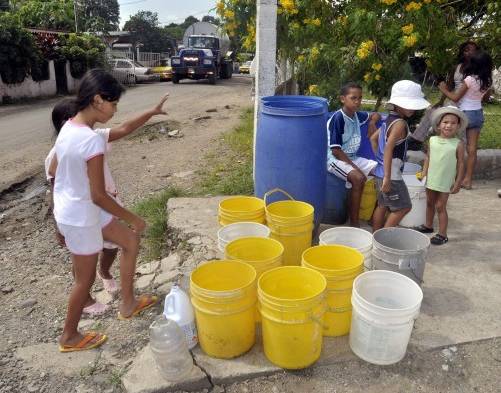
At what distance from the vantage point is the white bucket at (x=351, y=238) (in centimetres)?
305

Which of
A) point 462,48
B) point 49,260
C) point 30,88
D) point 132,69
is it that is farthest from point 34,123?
point 132,69

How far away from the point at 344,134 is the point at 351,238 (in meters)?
1.16

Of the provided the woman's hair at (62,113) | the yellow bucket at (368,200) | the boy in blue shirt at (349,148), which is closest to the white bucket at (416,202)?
the yellow bucket at (368,200)

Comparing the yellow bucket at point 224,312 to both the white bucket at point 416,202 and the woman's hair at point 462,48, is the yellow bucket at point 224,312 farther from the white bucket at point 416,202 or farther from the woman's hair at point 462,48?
the woman's hair at point 462,48

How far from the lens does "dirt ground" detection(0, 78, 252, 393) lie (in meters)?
2.51

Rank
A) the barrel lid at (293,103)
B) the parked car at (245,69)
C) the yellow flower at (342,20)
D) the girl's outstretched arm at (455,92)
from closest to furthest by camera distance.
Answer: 1. the barrel lid at (293,103)
2. the girl's outstretched arm at (455,92)
3. the yellow flower at (342,20)
4. the parked car at (245,69)

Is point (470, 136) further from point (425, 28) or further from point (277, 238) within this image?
point (277, 238)

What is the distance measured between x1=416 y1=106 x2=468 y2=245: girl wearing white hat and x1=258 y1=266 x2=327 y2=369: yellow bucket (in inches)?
73.2

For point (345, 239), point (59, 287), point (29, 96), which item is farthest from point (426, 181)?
point (29, 96)

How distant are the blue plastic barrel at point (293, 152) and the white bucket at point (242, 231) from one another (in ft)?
1.90

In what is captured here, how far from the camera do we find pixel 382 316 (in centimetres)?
227

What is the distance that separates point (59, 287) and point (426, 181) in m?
3.20

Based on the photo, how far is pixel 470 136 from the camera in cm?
520

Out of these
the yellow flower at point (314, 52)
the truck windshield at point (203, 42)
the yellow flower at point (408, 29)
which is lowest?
the yellow flower at point (314, 52)
